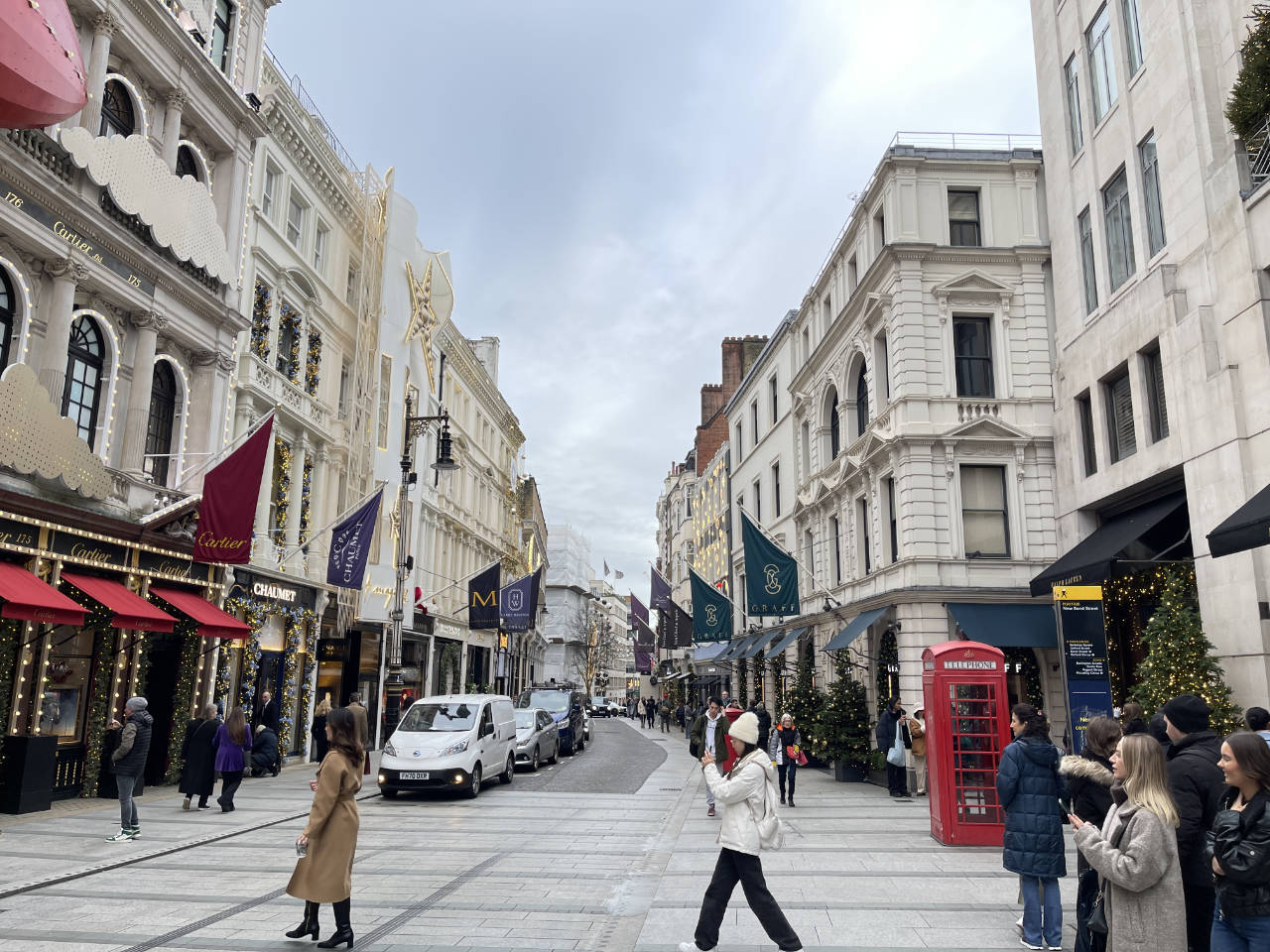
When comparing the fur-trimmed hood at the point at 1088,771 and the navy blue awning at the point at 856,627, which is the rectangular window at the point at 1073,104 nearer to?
the navy blue awning at the point at 856,627

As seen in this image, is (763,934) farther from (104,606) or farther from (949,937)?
(104,606)

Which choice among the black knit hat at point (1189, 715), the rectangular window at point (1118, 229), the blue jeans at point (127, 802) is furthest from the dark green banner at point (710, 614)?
the black knit hat at point (1189, 715)

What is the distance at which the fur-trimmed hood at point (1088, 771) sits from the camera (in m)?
6.70

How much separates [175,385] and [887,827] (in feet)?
52.9

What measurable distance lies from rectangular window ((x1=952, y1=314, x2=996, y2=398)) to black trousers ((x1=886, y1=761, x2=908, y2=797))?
923cm

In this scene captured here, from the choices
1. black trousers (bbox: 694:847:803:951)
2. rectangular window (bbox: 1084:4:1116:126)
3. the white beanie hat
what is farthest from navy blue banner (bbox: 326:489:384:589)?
rectangular window (bbox: 1084:4:1116:126)

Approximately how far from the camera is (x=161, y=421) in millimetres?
19297

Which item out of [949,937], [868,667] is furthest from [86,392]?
[868,667]

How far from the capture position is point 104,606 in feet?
53.3

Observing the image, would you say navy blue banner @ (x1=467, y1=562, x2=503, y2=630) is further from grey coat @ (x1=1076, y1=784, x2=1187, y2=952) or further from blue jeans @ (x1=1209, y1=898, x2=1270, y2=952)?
blue jeans @ (x1=1209, y1=898, x2=1270, y2=952)

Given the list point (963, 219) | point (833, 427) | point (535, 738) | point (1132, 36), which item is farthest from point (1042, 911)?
point (833, 427)

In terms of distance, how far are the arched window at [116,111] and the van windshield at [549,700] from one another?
66.8 feet

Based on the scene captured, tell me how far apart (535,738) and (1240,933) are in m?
21.2

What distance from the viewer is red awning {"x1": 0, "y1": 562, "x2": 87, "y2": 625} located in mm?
13086
